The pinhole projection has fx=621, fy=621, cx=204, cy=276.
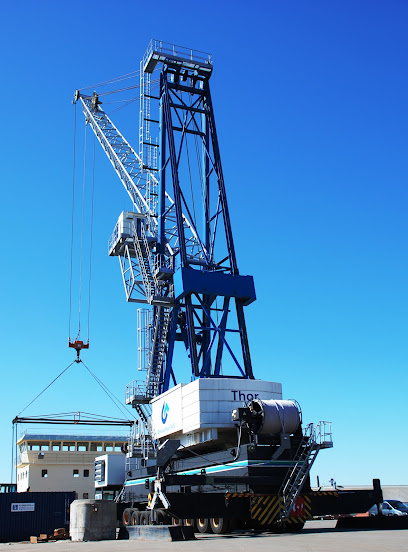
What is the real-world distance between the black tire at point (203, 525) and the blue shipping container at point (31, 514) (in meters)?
8.59

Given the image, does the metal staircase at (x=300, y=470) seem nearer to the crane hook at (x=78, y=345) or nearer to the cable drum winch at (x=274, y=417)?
the cable drum winch at (x=274, y=417)

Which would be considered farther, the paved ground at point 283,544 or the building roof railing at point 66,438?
the building roof railing at point 66,438

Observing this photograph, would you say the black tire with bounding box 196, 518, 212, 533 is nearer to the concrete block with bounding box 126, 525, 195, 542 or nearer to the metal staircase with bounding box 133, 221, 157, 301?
the concrete block with bounding box 126, 525, 195, 542

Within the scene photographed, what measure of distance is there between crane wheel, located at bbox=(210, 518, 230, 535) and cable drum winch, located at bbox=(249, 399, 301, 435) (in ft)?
11.3

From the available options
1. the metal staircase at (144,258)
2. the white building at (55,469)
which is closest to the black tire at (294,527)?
the metal staircase at (144,258)

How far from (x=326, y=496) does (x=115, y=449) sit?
44347mm

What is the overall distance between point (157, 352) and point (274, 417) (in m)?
15.7

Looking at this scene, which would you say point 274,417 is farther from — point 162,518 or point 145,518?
point 145,518

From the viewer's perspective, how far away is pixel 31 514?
29.3 meters

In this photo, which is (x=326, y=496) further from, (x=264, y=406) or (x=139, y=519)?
(x=139, y=519)

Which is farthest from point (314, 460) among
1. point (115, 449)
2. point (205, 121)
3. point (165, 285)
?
point (115, 449)

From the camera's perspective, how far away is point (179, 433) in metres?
28.7

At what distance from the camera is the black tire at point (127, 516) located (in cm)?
2864

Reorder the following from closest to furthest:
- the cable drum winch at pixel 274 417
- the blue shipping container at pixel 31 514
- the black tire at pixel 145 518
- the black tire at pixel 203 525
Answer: the black tire at pixel 203 525
the cable drum winch at pixel 274 417
the black tire at pixel 145 518
the blue shipping container at pixel 31 514
